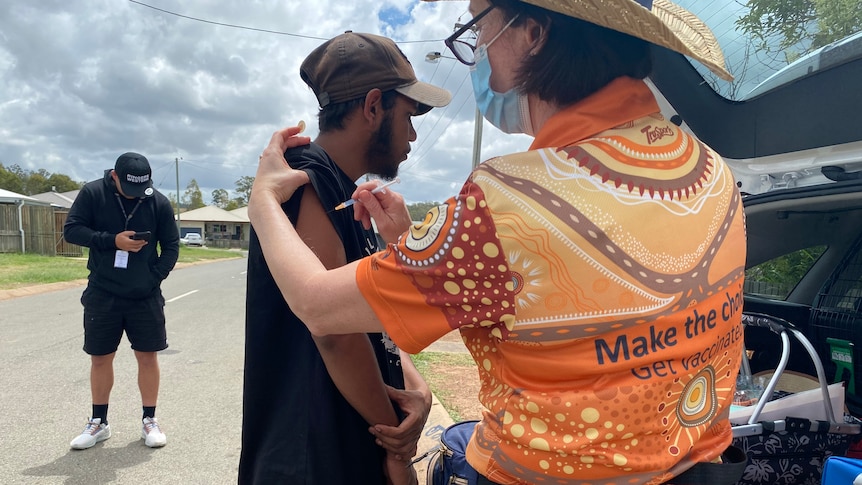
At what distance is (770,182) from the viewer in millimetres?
2420

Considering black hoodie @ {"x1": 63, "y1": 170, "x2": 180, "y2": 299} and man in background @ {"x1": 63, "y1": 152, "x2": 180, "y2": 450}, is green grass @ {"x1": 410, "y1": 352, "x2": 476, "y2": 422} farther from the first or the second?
black hoodie @ {"x1": 63, "y1": 170, "x2": 180, "y2": 299}

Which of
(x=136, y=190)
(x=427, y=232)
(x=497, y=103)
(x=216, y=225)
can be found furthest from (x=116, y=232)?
(x=216, y=225)

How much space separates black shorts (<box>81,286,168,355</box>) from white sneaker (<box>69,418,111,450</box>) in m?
0.50

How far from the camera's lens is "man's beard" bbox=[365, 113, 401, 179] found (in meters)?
1.79

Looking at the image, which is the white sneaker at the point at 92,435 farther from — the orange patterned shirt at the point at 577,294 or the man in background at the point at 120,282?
the orange patterned shirt at the point at 577,294

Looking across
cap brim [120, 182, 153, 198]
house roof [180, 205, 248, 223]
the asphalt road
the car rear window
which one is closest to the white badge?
cap brim [120, 182, 153, 198]

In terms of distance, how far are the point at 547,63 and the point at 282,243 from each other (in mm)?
680

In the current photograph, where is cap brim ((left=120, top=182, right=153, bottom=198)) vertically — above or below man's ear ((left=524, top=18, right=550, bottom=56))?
below

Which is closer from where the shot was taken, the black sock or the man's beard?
the man's beard

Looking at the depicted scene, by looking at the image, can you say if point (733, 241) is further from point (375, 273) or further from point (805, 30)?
point (805, 30)

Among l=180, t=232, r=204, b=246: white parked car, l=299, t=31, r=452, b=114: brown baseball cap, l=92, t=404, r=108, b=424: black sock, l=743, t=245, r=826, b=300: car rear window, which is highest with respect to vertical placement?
l=299, t=31, r=452, b=114: brown baseball cap

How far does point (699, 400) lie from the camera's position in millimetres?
1141

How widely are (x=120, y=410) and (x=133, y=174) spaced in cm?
199

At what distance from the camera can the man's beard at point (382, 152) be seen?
5.88 ft
